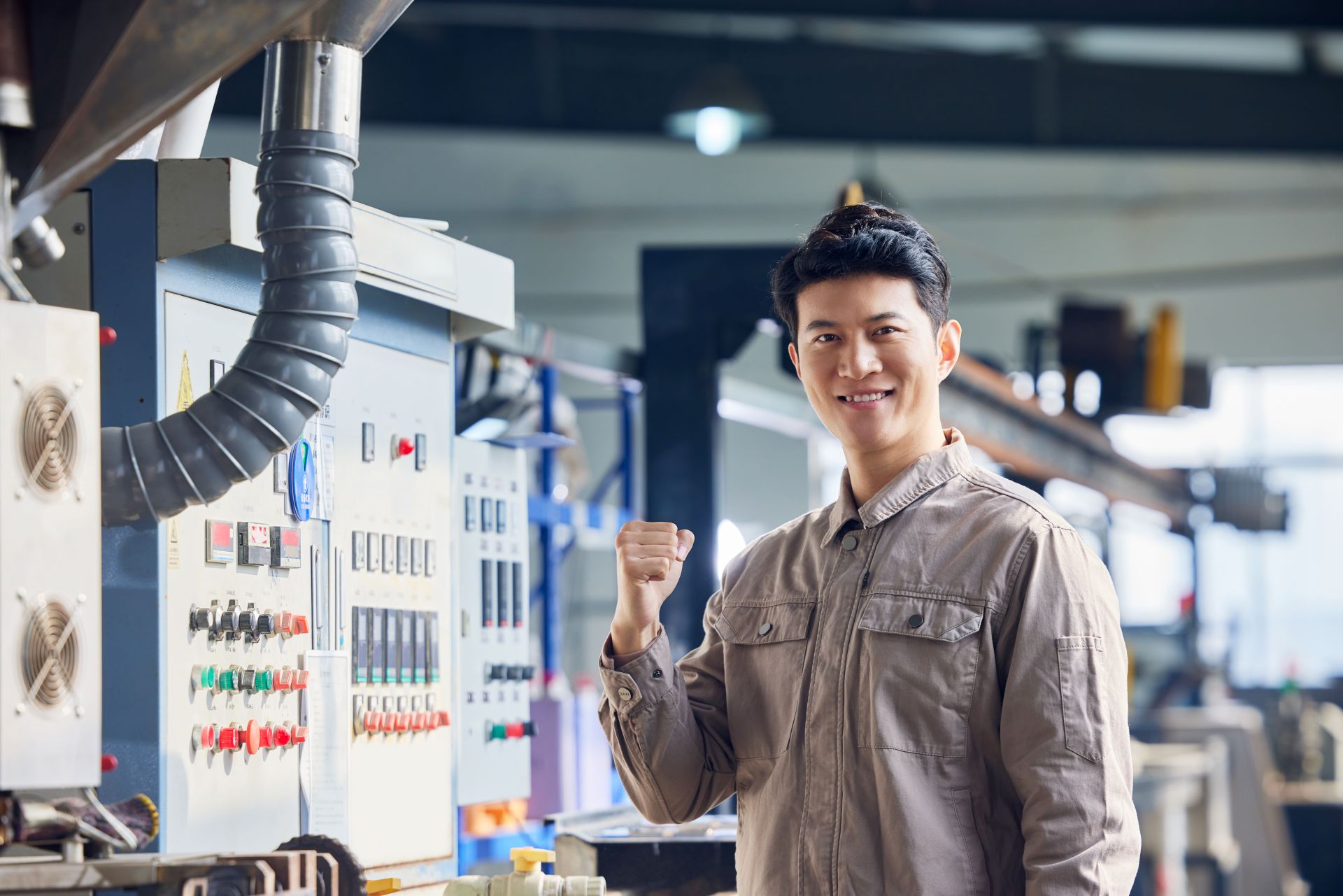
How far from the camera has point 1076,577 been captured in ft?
7.25

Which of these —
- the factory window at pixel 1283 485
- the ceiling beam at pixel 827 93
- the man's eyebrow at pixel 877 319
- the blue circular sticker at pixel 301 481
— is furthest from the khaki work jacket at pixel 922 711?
the factory window at pixel 1283 485

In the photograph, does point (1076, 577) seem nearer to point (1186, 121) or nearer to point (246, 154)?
point (1186, 121)

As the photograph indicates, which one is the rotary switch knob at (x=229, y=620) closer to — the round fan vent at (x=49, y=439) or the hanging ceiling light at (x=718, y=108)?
the round fan vent at (x=49, y=439)

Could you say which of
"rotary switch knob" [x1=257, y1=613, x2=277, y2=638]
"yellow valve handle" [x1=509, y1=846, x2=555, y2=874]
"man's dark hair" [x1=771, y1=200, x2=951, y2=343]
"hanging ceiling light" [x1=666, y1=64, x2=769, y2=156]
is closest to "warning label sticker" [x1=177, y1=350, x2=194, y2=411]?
"rotary switch knob" [x1=257, y1=613, x2=277, y2=638]

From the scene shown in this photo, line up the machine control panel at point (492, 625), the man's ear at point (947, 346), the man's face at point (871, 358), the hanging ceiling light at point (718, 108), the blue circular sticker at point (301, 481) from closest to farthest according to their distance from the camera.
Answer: the man's face at point (871, 358), the man's ear at point (947, 346), the blue circular sticker at point (301, 481), the machine control panel at point (492, 625), the hanging ceiling light at point (718, 108)

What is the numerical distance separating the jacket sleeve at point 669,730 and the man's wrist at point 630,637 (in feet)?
0.04

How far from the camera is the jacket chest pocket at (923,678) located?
87.0 inches

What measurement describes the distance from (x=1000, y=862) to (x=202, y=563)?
1.52m

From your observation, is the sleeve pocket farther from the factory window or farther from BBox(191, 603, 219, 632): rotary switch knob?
the factory window

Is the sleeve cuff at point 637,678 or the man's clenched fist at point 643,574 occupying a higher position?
the man's clenched fist at point 643,574

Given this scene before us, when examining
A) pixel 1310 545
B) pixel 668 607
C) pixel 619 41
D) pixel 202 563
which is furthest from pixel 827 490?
pixel 202 563

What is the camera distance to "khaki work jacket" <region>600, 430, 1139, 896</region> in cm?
212

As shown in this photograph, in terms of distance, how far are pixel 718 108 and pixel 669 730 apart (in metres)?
6.39

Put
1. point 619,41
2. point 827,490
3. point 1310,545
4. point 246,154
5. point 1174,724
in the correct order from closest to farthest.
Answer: point 619,41, point 1174,724, point 246,154, point 1310,545, point 827,490
